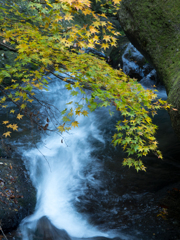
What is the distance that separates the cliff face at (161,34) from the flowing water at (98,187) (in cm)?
212

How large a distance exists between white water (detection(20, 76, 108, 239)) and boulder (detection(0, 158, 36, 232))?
23 cm

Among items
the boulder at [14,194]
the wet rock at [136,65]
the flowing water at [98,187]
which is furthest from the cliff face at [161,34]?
the wet rock at [136,65]

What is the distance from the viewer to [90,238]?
3.75 meters

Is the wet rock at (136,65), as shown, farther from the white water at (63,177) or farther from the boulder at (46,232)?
the boulder at (46,232)

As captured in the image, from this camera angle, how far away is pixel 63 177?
5.55 metres

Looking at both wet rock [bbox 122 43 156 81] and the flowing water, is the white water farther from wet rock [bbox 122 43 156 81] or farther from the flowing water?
wet rock [bbox 122 43 156 81]

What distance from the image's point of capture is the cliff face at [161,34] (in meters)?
3.54

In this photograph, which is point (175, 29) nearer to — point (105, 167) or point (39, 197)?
point (105, 167)

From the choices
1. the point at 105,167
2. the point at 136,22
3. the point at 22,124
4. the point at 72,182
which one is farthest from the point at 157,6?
the point at 22,124

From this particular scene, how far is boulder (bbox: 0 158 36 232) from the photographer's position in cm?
353

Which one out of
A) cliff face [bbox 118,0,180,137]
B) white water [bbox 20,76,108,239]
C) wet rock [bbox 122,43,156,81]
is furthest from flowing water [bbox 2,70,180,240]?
wet rock [bbox 122,43,156,81]

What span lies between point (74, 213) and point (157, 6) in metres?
5.12

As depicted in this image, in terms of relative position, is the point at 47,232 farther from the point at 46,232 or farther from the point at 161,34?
the point at 161,34

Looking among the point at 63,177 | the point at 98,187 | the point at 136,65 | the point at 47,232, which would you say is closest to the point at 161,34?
the point at 98,187
